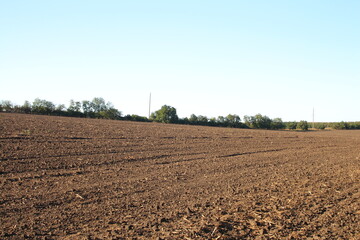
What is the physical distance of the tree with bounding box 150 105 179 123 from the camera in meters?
63.1

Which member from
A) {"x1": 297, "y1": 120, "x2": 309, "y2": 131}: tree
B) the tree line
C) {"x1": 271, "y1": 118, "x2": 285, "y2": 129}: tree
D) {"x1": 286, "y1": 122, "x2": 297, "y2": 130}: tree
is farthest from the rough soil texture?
{"x1": 297, "y1": 120, "x2": 309, "y2": 131}: tree

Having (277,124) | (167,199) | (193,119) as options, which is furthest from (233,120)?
(167,199)

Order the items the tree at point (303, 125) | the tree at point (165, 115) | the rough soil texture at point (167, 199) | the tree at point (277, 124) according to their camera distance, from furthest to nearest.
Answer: the tree at point (303, 125) < the tree at point (277, 124) < the tree at point (165, 115) < the rough soil texture at point (167, 199)

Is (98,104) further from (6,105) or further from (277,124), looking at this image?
(277,124)

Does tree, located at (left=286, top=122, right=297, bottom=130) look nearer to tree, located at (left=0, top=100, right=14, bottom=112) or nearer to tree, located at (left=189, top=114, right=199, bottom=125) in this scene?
tree, located at (left=189, top=114, right=199, bottom=125)

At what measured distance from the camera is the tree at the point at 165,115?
207ft

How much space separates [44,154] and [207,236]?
28.0 feet

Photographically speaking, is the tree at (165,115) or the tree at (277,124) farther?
the tree at (277,124)

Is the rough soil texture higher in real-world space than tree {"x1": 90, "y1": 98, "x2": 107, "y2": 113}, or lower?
lower

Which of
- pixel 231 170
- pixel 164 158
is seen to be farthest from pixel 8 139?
pixel 231 170

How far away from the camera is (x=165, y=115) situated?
6372 cm

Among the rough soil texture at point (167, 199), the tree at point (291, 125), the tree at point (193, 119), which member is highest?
the tree at point (193, 119)

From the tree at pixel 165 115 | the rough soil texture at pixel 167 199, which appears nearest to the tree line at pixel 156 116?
the tree at pixel 165 115

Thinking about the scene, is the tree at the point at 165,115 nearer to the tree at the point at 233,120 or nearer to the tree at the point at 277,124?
the tree at the point at 233,120
